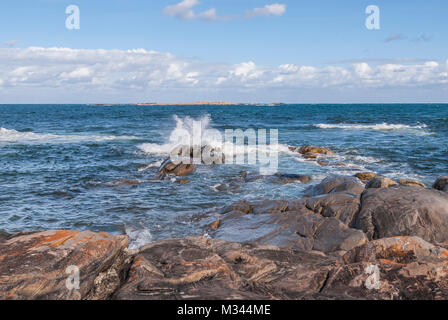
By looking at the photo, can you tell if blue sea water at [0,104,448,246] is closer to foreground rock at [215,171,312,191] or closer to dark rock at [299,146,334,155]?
foreground rock at [215,171,312,191]

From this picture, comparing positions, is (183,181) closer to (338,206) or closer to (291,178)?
(291,178)

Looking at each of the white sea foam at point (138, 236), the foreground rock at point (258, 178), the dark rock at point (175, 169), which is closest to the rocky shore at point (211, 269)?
the white sea foam at point (138, 236)

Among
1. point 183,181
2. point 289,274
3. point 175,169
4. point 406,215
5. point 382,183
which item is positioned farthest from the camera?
Result: point 175,169

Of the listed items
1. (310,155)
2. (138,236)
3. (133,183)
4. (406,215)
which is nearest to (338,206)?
(406,215)

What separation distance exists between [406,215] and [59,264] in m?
6.71

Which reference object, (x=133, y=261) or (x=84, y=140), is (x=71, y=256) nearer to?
(x=133, y=261)

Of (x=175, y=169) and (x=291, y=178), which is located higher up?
(x=175, y=169)

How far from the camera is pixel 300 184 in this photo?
1400 centimetres

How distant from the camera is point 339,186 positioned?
1083 centimetres

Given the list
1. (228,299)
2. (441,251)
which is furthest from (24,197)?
(441,251)

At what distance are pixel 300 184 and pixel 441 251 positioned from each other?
9.07 metres

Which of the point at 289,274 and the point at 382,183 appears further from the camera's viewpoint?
the point at 382,183

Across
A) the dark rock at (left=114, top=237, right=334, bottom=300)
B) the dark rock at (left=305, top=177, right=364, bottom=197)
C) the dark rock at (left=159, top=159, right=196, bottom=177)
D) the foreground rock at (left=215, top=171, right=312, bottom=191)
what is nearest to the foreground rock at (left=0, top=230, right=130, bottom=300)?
the dark rock at (left=114, top=237, right=334, bottom=300)

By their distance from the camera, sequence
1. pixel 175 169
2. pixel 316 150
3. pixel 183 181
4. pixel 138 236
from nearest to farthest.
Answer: pixel 138 236, pixel 183 181, pixel 175 169, pixel 316 150
